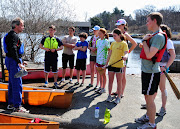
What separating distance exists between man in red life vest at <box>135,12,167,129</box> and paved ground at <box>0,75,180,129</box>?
0.62m

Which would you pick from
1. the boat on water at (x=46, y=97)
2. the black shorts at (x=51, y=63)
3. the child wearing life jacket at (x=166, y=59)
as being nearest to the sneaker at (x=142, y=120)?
the child wearing life jacket at (x=166, y=59)

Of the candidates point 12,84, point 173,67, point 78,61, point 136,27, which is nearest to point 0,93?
point 12,84

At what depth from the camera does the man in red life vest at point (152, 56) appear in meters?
3.18

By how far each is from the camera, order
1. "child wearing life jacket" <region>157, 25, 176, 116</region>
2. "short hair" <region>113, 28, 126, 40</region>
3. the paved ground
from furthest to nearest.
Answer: "short hair" <region>113, 28, 126, 40</region> → the paved ground → "child wearing life jacket" <region>157, 25, 176, 116</region>

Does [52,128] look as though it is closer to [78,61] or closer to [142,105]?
[142,105]

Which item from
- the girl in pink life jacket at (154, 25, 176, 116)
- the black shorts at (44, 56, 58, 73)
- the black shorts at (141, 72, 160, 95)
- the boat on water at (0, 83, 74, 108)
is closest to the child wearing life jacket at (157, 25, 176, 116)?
the girl in pink life jacket at (154, 25, 176, 116)

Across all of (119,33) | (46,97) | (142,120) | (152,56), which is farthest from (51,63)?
(152,56)

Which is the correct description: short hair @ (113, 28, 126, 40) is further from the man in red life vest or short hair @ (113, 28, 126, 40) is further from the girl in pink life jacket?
the man in red life vest

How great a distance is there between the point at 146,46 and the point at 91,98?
2.67 m

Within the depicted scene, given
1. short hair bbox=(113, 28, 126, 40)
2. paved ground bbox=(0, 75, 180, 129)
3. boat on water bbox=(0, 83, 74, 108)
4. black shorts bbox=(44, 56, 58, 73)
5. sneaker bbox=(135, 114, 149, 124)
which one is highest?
short hair bbox=(113, 28, 126, 40)

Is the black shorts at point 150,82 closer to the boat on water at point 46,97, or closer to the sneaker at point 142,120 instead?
the sneaker at point 142,120

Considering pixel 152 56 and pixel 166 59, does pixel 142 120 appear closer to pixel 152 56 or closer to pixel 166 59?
pixel 166 59

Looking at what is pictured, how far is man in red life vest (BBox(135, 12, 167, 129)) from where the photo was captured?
318cm

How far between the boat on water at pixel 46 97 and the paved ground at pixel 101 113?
0.42ft
